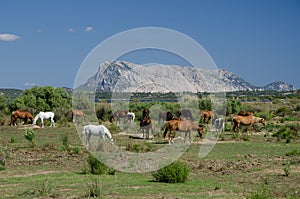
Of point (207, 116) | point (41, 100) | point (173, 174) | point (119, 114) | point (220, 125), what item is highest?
point (41, 100)

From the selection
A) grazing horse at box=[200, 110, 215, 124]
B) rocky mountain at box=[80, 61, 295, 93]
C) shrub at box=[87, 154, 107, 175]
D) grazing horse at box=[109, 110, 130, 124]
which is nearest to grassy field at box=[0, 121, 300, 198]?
shrub at box=[87, 154, 107, 175]

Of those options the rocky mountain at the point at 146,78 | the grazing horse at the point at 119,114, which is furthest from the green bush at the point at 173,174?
the grazing horse at the point at 119,114

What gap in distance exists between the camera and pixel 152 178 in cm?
1623

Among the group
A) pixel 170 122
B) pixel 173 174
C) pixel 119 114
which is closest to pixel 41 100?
pixel 119 114

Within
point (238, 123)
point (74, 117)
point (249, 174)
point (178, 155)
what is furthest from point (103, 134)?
point (74, 117)

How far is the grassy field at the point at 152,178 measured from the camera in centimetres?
1317

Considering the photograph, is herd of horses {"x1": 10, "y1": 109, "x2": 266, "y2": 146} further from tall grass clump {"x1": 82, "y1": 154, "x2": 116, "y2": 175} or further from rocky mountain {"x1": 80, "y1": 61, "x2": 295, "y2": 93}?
tall grass clump {"x1": 82, "y1": 154, "x2": 116, "y2": 175}

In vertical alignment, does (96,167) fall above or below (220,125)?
below

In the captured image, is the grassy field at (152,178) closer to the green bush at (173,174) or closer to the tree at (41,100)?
the green bush at (173,174)

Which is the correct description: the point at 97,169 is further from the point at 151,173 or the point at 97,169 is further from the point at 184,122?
the point at 184,122

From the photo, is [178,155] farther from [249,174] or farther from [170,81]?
[170,81]

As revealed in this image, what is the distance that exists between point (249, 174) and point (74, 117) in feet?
89.2

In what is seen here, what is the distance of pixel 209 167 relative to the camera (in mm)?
18562

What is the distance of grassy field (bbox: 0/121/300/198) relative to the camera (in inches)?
519
